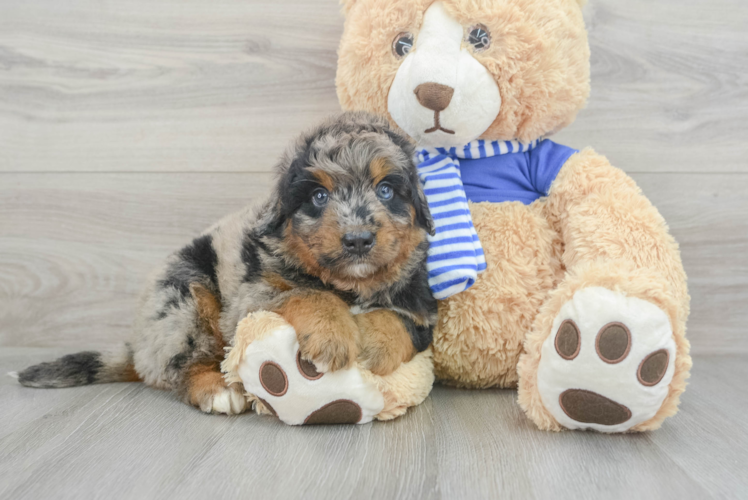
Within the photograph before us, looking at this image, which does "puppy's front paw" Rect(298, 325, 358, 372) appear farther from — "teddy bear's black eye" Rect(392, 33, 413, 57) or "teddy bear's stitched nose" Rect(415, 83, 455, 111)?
"teddy bear's black eye" Rect(392, 33, 413, 57)

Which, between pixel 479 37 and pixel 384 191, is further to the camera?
pixel 479 37

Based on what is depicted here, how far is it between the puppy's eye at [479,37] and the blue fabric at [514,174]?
368 millimetres

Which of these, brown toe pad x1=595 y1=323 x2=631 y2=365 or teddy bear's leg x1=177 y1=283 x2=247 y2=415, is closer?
brown toe pad x1=595 y1=323 x2=631 y2=365

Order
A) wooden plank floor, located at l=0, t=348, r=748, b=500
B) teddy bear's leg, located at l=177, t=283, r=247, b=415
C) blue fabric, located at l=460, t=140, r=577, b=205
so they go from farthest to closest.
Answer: blue fabric, located at l=460, t=140, r=577, b=205 < teddy bear's leg, located at l=177, t=283, r=247, b=415 < wooden plank floor, located at l=0, t=348, r=748, b=500

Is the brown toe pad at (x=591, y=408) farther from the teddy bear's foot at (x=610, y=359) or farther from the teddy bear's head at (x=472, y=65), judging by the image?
the teddy bear's head at (x=472, y=65)

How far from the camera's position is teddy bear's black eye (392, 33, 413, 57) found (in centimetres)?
174

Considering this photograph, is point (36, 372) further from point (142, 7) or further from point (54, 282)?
point (142, 7)

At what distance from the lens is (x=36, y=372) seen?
6.54ft

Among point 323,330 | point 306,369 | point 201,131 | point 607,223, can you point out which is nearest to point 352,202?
point 323,330

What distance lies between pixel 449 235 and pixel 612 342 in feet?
1.80

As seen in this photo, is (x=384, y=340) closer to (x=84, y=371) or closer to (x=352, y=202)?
(x=352, y=202)

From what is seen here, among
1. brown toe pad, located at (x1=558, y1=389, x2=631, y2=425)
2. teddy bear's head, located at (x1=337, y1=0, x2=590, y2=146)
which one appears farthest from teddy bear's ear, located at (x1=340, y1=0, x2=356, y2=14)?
brown toe pad, located at (x1=558, y1=389, x2=631, y2=425)

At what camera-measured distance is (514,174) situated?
1.86 m

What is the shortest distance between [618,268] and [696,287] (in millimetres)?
1174
